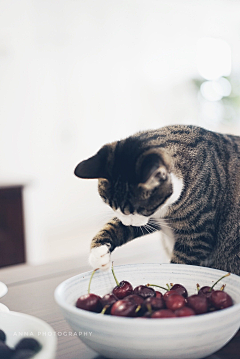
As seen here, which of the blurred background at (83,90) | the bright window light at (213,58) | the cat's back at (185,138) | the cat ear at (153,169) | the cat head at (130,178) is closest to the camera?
the cat ear at (153,169)

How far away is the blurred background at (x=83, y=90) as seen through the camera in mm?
3184

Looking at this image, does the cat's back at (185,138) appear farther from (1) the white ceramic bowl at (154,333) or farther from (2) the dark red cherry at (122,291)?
(1) the white ceramic bowl at (154,333)

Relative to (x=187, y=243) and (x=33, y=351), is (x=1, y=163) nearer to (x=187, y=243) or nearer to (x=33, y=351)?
(x=187, y=243)

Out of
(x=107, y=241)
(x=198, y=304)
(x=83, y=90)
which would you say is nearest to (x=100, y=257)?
(x=107, y=241)

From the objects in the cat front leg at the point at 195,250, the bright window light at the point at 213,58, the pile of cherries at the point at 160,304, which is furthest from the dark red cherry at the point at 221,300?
the bright window light at the point at 213,58

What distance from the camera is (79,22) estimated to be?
141 inches

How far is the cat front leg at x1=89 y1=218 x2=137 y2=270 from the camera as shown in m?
0.80

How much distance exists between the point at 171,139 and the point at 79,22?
3.03 metres

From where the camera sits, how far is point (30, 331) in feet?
1.65

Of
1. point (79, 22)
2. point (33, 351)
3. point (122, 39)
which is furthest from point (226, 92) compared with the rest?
point (33, 351)

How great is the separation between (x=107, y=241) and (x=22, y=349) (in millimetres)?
443

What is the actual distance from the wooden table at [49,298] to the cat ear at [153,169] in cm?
34

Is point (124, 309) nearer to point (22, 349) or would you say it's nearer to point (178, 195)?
point (22, 349)

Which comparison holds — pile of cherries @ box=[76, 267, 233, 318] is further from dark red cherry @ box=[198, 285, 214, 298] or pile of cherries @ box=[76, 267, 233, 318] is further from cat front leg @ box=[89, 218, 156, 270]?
cat front leg @ box=[89, 218, 156, 270]
